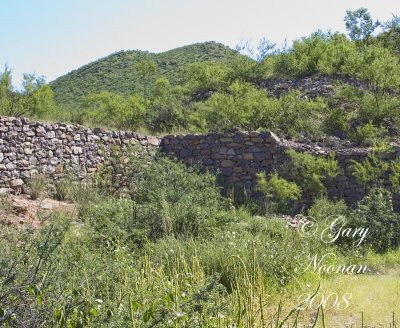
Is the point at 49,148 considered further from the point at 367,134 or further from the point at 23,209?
the point at 367,134

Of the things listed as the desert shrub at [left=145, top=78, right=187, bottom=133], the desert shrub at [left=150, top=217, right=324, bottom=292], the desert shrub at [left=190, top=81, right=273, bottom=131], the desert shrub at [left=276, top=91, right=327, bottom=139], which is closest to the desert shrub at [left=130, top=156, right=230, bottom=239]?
the desert shrub at [left=150, top=217, right=324, bottom=292]

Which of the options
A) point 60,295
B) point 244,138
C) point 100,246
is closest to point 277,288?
point 100,246

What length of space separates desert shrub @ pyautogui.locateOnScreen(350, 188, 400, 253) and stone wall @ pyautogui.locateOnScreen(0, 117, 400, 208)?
1.47 metres

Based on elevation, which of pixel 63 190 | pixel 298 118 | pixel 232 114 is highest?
pixel 232 114

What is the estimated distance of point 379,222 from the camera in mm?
9234

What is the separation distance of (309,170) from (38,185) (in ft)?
18.3

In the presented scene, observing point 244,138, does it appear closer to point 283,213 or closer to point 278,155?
point 278,155

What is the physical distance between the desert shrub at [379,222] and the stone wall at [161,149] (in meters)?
1.47

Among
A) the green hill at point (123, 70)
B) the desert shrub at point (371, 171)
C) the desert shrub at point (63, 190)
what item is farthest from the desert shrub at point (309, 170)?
the green hill at point (123, 70)

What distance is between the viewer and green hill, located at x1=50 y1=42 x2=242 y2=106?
111 feet

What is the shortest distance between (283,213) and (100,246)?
511cm

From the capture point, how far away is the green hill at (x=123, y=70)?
111 feet

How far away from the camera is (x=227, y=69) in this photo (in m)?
21.0

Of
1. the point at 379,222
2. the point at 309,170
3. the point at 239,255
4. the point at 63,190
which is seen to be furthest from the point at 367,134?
the point at 239,255
